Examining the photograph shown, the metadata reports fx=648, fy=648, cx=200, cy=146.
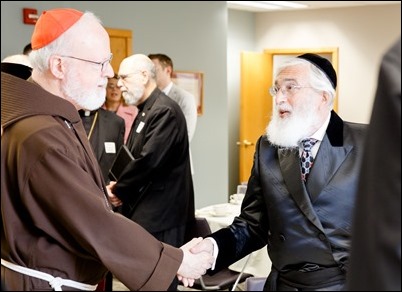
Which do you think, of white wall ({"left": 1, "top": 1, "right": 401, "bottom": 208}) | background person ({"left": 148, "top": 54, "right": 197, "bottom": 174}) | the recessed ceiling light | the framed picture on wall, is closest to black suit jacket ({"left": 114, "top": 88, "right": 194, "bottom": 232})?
background person ({"left": 148, "top": 54, "right": 197, "bottom": 174})

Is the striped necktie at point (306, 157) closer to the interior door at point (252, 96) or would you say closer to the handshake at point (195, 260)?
the handshake at point (195, 260)

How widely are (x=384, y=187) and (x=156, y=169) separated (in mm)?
3398

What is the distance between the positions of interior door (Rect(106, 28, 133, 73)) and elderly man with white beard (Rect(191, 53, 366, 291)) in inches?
166

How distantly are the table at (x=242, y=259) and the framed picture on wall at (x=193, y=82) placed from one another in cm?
292

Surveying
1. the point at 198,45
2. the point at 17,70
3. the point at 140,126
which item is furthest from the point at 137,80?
the point at 198,45

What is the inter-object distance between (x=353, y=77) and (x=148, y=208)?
5.82m

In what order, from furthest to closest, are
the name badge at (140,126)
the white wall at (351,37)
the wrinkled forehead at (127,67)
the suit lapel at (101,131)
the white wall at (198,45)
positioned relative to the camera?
the white wall at (351,37) → the white wall at (198,45) → the wrinkled forehead at (127,67) → the suit lapel at (101,131) → the name badge at (140,126)

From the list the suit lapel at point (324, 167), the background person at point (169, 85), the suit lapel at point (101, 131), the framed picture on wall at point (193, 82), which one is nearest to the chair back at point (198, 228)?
the suit lapel at point (101, 131)

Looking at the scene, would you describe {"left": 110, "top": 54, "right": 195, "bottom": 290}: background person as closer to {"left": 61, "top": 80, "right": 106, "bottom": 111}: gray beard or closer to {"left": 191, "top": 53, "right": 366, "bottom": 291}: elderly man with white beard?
{"left": 191, "top": 53, "right": 366, "bottom": 291}: elderly man with white beard

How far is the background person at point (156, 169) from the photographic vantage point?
425 centimetres

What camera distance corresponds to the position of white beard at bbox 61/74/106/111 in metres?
2.05

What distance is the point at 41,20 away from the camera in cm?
209

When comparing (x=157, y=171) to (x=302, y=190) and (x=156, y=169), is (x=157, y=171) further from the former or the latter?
(x=302, y=190)

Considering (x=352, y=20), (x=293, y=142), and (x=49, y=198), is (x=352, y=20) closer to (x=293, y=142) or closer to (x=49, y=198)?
(x=293, y=142)
